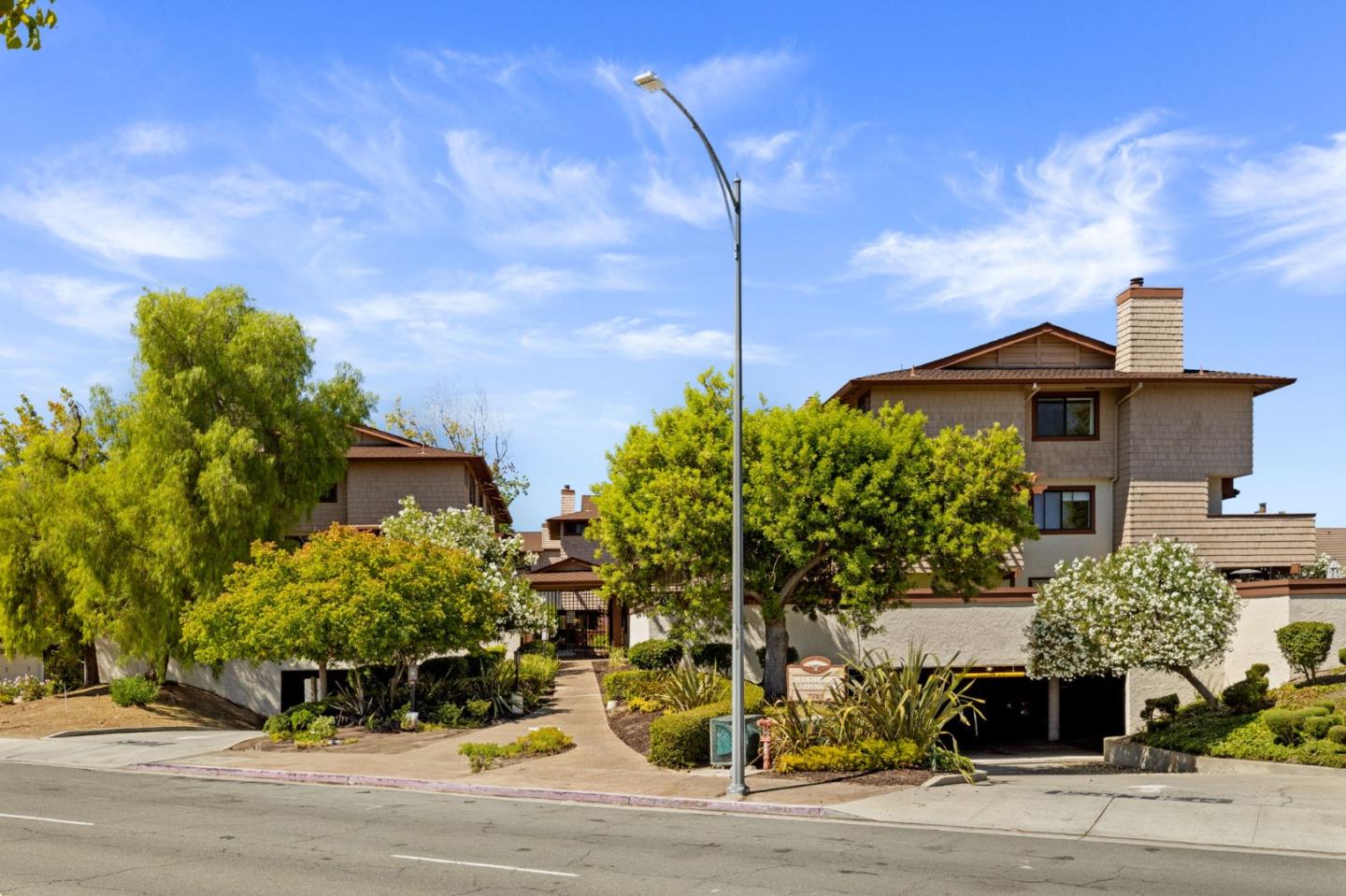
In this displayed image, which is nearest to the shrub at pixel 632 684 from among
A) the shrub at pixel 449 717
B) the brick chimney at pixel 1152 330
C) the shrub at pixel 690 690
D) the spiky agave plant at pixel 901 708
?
the shrub at pixel 690 690

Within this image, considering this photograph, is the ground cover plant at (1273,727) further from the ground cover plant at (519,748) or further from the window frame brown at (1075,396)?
the ground cover plant at (519,748)

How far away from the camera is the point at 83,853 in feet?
49.0

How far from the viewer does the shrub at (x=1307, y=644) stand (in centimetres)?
2831

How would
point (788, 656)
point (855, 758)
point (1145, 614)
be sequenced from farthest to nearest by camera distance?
point (788, 656)
point (1145, 614)
point (855, 758)

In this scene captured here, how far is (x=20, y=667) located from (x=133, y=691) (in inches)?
363

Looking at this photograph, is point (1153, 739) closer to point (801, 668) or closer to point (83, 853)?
point (801, 668)

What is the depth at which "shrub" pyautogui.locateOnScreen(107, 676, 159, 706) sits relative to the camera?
3419cm

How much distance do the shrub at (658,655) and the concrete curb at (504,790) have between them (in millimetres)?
12744

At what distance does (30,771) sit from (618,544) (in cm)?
1358

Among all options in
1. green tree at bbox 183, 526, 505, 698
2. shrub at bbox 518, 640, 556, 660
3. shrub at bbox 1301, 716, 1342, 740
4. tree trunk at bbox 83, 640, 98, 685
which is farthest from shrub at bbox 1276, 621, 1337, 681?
tree trunk at bbox 83, 640, 98, 685

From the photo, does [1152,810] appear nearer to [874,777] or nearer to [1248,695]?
[874,777]

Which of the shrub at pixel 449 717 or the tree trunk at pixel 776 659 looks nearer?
the shrub at pixel 449 717

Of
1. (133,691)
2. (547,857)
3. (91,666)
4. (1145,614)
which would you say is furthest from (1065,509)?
(91,666)

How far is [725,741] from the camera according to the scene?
2300 centimetres
